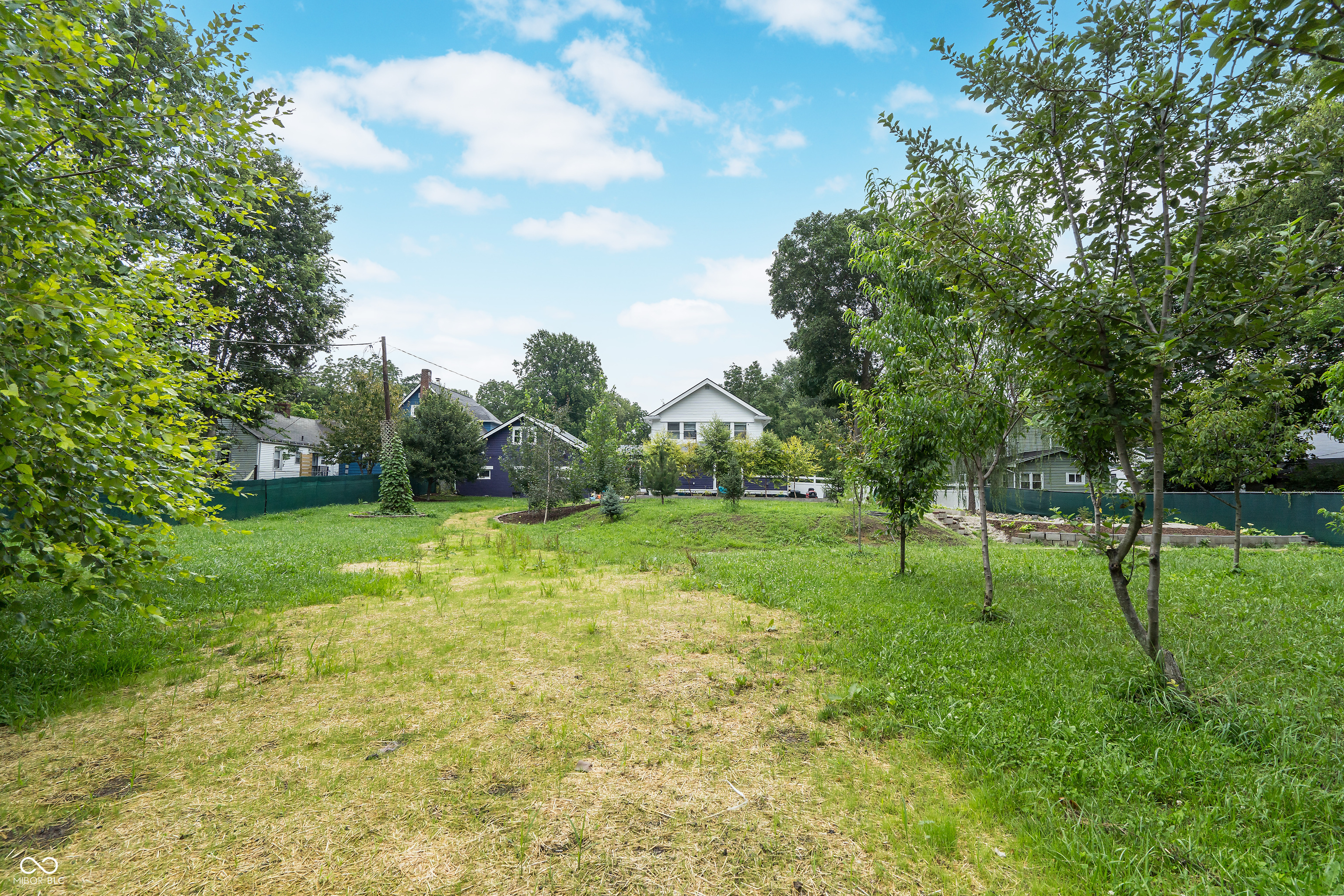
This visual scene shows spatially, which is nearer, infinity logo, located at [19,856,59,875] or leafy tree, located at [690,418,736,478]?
infinity logo, located at [19,856,59,875]

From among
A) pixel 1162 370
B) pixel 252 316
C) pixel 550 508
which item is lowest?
pixel 550 508

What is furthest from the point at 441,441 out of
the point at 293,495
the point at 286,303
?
the point at 286,303

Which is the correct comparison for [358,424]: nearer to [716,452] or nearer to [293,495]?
[293,495]

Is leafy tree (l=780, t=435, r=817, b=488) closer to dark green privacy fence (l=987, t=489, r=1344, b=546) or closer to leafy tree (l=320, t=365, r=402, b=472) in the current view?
dark green privacy fence (l=987, t=489, r=1344, b=546)

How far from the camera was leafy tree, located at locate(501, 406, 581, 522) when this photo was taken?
67.6 feet

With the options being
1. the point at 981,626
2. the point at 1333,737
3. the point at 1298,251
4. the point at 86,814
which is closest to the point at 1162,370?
the point at 1298,251

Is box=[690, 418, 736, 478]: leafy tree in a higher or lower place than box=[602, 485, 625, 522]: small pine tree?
higher

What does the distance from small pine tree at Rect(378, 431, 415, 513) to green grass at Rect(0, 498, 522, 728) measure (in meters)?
7.23

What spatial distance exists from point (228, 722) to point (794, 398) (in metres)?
51.1

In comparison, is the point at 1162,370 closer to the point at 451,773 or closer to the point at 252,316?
the point at 451,773

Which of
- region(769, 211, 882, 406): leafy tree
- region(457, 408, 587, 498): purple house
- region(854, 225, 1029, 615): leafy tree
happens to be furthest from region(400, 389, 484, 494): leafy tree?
region(854, 225, 1029, 615): leafy tree

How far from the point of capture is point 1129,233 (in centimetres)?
385

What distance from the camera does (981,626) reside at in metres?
5.67

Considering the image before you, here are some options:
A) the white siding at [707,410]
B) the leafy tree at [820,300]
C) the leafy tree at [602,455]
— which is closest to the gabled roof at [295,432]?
the leafy tree at [602,455]
